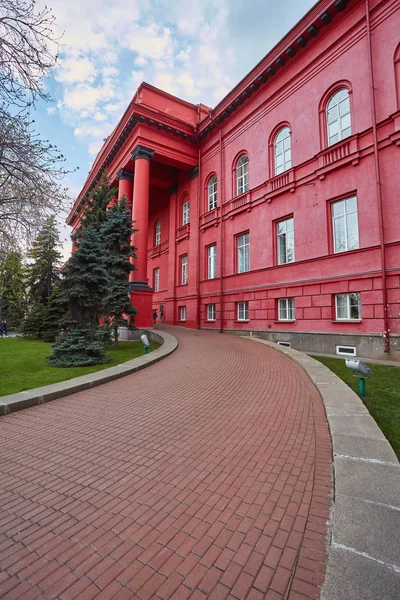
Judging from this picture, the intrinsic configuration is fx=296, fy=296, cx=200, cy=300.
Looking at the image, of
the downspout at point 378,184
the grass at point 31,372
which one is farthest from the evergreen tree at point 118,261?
the downspout at point 378,184

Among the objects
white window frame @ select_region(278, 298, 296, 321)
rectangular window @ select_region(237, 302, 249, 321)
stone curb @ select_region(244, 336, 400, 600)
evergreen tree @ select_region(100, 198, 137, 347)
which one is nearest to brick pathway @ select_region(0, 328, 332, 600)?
stone curb @ select_region(244, 336, 400, 600)

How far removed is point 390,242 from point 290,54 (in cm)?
1109

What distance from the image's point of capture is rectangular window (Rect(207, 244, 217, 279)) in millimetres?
20188

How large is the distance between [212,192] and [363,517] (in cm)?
2101

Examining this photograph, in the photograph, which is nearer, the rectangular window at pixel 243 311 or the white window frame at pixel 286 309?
the white window frame at pixel 286 309

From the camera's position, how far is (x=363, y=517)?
7.57 feet

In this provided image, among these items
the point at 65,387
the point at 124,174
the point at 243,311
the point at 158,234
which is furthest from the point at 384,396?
the point at 158,234

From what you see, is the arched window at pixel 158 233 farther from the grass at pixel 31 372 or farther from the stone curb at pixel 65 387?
the stone curb at pixel 65 387

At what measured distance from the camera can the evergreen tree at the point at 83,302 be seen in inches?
361

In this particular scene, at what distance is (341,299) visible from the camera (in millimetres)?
12516

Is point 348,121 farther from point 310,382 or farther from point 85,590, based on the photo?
point 85,590

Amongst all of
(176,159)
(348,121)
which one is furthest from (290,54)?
(176,159)

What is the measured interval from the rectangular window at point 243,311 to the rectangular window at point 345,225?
6.01 metres

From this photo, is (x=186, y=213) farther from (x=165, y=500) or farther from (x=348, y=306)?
(x=165, y=500)
